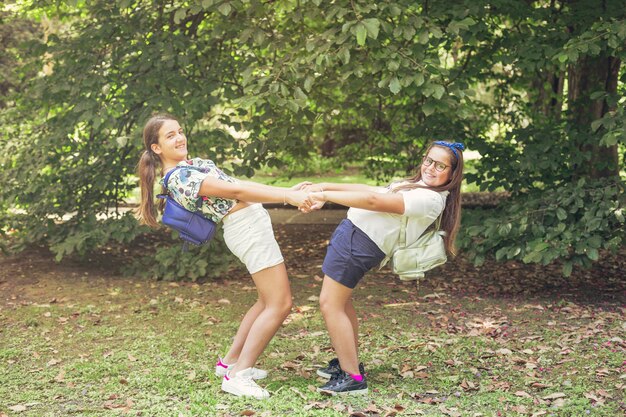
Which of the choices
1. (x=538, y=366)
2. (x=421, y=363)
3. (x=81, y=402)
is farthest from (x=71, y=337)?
(x=538, y=366)

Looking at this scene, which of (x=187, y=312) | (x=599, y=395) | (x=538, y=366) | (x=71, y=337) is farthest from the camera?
(x=187, y=312)

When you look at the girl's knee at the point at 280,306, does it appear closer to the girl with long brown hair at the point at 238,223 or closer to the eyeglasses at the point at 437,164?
the girl with long brown hair at the point at 238,223

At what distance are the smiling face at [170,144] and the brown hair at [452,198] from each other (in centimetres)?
126

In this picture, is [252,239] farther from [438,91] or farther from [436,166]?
[438,91]

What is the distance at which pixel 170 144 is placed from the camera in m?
4.44

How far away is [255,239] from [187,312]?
2620 mm

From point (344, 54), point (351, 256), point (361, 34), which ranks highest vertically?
point (361, 34)

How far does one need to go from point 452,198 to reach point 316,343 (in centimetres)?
188

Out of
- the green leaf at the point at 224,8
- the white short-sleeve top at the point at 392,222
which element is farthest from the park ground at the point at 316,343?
the green leaf at the point at 224,8

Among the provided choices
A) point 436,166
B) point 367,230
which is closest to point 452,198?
point 436,166

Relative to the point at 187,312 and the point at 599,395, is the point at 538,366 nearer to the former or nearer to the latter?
the point at 599,395

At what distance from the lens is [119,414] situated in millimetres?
4355

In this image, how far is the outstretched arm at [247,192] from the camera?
424cm

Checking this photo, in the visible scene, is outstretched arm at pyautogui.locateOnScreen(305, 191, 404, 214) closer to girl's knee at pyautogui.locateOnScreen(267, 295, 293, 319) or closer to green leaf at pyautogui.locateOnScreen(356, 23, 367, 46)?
girl's knee at pyautogui.locateOnScreen(267, 295, 293, 319)
